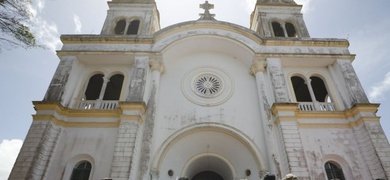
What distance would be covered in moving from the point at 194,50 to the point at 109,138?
6820 millimetres

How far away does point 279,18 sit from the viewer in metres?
16.5

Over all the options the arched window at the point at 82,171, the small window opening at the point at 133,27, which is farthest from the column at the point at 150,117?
the small window opening at the point at 133,27

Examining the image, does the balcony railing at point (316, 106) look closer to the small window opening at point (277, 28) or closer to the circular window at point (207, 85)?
the circular window at point (207, 85)

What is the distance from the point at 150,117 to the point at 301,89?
917 cm

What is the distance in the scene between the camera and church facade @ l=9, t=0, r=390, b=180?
10.1 meters

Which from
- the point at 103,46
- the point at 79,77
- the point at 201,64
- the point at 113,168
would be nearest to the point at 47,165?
the point at 113,168

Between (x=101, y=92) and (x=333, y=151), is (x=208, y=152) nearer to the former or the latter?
(x=333, y=151)

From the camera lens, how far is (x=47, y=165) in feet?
32.5

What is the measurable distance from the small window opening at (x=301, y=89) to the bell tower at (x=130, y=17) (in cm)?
915

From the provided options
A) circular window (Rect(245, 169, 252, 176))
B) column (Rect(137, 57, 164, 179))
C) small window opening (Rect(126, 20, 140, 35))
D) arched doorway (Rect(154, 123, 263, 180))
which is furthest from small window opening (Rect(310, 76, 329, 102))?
small window opening (Rect(126, 20, 140, 35))

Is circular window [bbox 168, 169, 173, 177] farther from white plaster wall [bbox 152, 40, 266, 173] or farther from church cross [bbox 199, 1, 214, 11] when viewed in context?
church cross [bbox 199, 1, 214, 11]

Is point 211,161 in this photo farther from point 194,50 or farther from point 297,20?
point 297,20

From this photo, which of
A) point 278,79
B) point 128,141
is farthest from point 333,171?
point 128,141

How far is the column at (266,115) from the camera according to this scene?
10.2 metres
